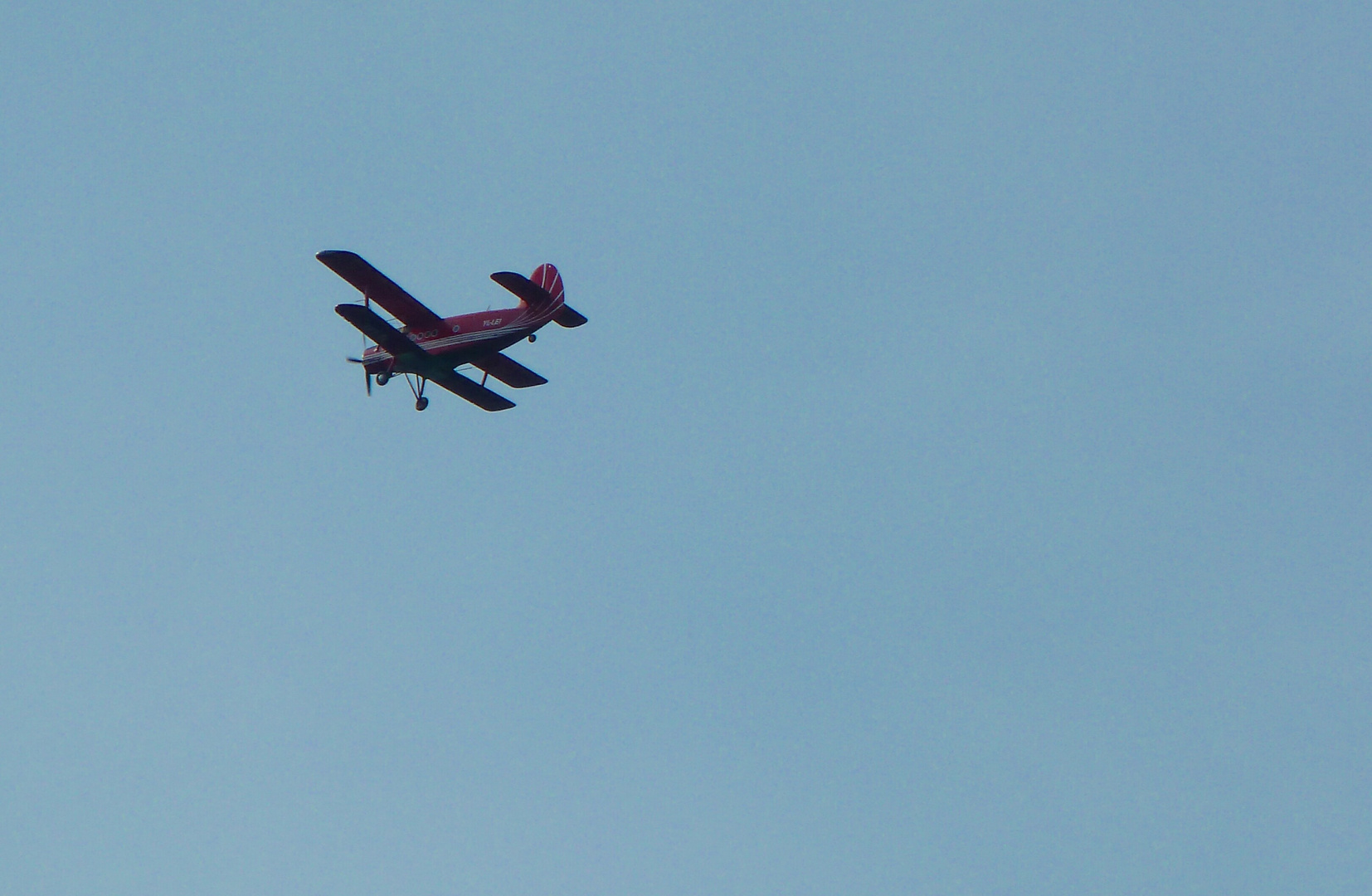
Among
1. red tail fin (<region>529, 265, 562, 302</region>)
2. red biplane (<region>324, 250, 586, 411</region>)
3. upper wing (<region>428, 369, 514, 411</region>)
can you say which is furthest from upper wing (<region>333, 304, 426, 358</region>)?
red tail fin (<region>529, 265, 562, 302</region>)

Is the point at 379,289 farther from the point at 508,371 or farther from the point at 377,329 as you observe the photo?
the point at 508,371

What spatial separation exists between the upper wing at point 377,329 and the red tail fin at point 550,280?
4.25 meters

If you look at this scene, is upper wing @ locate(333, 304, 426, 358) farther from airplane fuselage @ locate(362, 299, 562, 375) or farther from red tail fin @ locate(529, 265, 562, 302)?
red tail fin @ locate(529, 265, 562, 302)

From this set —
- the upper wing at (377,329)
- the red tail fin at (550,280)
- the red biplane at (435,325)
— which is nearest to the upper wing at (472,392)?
the red biplane at (435,325)

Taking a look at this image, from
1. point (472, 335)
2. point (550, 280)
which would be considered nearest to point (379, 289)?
point (472, 335)

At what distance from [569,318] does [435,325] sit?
4.62 meters

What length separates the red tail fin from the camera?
43.5m

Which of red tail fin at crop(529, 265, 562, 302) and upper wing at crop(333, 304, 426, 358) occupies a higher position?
red tail fin at crop(529, 265, 562, 302)

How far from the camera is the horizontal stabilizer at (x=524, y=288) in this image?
41.6 m

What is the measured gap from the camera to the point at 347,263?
1706 inches

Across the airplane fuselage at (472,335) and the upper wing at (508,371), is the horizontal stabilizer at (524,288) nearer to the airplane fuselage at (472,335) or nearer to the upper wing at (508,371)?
the airplane fuselage at (472,335)

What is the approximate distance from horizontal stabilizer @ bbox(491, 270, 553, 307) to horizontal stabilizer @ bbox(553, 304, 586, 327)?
1.65 feet

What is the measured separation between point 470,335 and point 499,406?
4770 millimetres

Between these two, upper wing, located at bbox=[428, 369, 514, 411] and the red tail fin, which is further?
upper wing, located at bbox=[428, 369, 514, 411]
